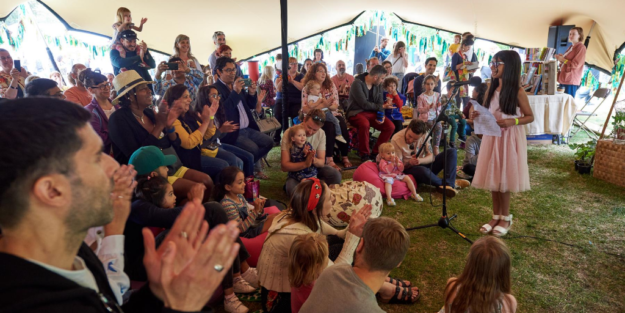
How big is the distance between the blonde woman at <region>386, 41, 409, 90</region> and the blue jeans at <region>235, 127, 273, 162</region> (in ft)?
13.0

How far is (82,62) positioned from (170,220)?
185 inches

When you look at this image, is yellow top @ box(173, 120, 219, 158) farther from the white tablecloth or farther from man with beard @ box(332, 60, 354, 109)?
the white tablecloth

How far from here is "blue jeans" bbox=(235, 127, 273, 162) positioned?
4.25 meters

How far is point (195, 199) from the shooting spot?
0.91 meters

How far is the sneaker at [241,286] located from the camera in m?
2.31

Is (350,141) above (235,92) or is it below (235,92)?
below

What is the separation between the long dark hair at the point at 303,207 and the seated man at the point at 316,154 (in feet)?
4.32

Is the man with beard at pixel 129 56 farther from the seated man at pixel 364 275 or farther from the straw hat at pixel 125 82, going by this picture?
the seated man at pixel 364 275

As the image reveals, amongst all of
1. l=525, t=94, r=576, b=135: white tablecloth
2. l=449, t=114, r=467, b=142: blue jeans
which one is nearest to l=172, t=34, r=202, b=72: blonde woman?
l=449, t=114, r=467, b=142: blue jeans

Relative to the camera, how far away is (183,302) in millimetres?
712

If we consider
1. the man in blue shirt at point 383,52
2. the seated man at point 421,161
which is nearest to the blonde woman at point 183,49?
the seated man at point 421,161

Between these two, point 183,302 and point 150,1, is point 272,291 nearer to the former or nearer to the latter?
point 183,302

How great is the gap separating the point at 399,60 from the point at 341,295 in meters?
6.86

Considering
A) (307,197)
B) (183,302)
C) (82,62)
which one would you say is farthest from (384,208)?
(82,62)
